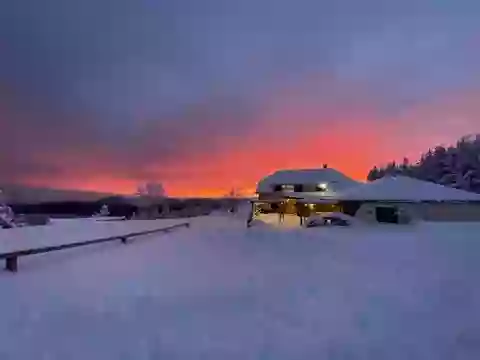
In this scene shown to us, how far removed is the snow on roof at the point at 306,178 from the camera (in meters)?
62.2

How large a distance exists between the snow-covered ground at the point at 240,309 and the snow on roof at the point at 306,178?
48.6 meters

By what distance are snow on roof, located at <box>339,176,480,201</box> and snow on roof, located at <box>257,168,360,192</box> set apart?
19.5 metres

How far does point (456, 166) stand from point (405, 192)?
2619 centimetres

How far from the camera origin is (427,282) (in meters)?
10.0

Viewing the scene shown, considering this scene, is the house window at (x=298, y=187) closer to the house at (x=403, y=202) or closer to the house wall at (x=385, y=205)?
the house at (x=403, y=202)

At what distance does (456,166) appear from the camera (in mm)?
62031

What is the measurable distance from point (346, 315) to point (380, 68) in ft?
57.2

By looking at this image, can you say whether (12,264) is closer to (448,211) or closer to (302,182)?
(448,211)

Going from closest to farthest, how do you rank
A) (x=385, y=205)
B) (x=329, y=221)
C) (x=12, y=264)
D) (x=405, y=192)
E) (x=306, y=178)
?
(x=12, y=264) → (x=329, y=221) → (x=385, y=205) → (x=405, y=192) → (x=306, y=178)

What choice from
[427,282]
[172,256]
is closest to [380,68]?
[172,256]

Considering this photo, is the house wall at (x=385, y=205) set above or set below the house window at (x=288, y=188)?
below

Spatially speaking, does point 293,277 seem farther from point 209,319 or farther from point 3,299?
point 3,299

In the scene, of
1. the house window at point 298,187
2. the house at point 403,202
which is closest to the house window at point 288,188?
the house window at point 298,187

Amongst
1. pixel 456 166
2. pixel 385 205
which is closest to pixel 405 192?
pixel 385 205
